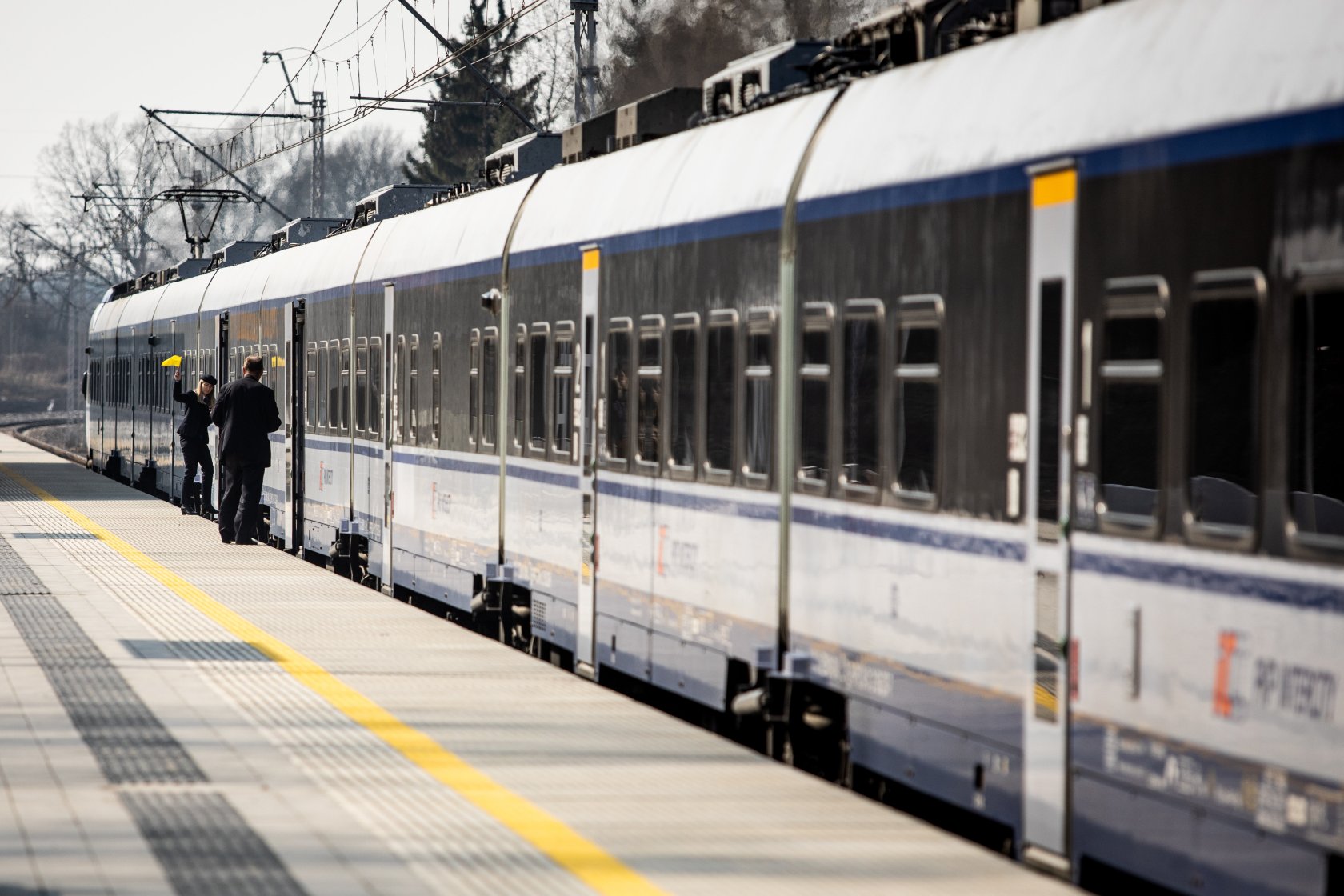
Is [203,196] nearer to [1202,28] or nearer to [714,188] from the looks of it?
[714,188]

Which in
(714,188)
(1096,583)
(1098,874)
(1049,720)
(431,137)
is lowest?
(1098,874)

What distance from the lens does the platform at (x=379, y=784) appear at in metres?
7.59

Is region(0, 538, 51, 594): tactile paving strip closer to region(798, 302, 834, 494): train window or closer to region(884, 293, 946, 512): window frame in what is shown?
region(798, 302, 834, 494): train window

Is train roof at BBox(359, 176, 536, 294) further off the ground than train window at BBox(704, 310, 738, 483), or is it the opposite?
train roof at BBox(359, 176, 536, 294)

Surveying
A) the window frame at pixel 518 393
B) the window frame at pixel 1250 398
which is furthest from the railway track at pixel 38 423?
the window frame at pixel 1250 398

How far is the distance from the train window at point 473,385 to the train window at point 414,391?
1.95 m

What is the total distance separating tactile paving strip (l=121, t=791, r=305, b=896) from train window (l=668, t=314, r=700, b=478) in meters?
3.61

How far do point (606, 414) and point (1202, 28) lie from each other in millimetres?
6940

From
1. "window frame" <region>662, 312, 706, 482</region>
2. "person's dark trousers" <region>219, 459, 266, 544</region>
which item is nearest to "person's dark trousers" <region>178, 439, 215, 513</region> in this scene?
"person's dark trousers" <region>219, 459, 266, 544</region>

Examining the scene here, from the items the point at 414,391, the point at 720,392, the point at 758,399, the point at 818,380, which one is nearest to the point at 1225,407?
the point at 818,380

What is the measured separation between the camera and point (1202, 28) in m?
6.88

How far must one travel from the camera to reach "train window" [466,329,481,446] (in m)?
16.9

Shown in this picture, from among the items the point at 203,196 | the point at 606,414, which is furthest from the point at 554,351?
the point at 203,196

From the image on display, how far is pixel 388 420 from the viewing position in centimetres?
2034
